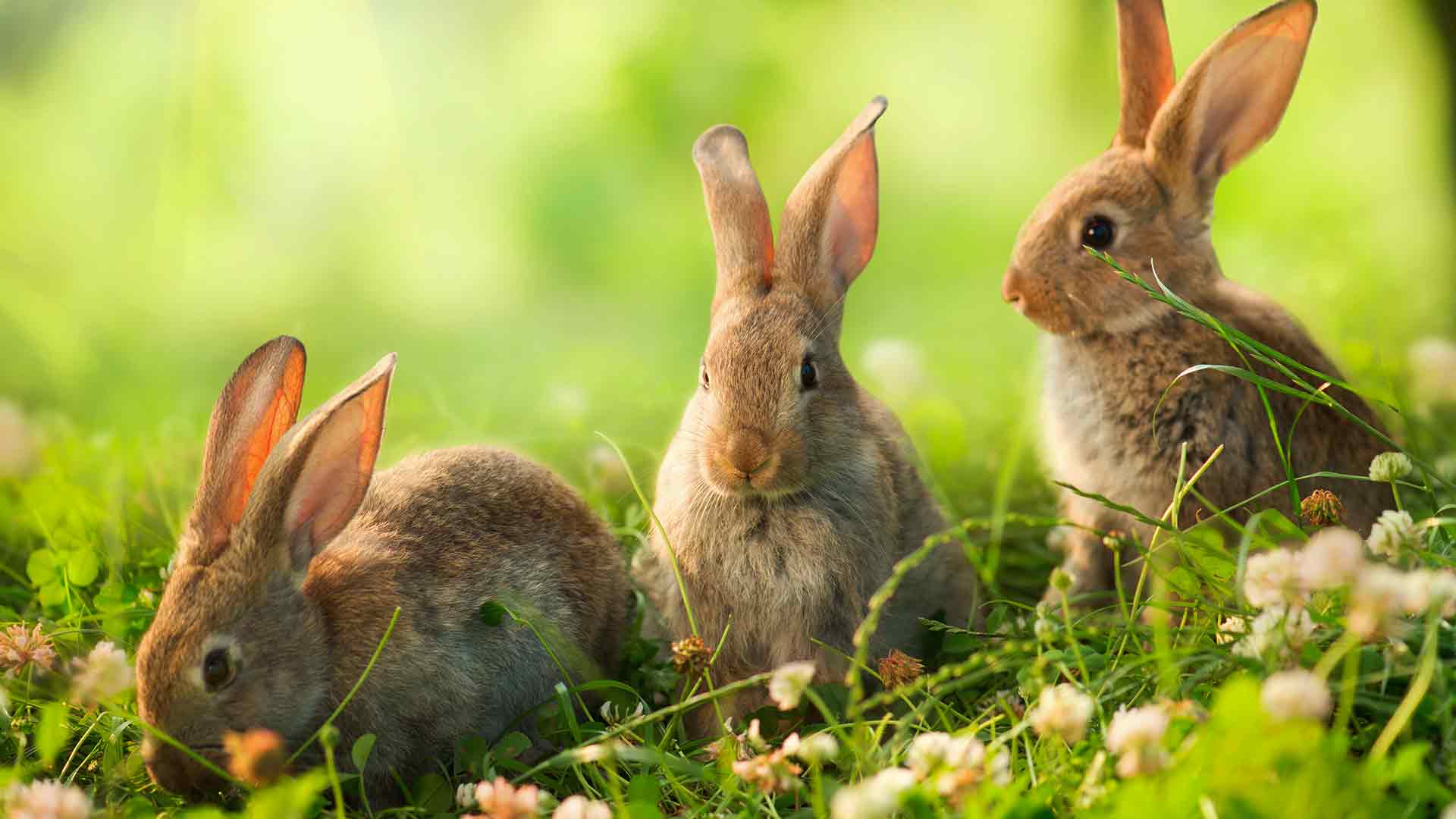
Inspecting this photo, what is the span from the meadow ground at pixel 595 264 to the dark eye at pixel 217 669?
29cm

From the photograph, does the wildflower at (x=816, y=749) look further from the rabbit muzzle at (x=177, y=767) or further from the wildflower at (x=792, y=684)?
the rabbit muzzle at (x=177, y=767)

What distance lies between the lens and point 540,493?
4.20 metres

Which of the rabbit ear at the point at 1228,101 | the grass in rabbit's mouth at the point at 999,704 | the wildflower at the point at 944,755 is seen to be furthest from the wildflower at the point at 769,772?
the rabbit ear at the point at 1228,101

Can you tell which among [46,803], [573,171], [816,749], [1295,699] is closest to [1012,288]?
[816,749]

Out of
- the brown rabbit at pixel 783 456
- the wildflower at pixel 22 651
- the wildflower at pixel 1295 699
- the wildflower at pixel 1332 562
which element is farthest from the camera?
the brown rabbit at pixel 783 456

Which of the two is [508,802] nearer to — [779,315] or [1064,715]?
[1064,715]

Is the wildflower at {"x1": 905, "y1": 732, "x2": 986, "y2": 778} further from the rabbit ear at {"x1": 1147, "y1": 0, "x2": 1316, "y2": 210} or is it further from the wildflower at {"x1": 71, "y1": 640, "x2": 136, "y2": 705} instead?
the rabbit ear at {"x1": 1147, "y1": 0, "x2": 1316, "y2": 210}

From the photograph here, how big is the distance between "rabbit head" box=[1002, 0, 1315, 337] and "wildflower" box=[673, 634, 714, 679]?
1.63m

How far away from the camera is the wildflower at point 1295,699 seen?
7.96ft

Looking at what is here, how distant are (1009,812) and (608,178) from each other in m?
6.29

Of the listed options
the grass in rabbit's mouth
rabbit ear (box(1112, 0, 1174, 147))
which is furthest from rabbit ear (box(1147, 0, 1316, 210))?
the grass in rabbit's mouth

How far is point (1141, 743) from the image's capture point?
8.34 ft

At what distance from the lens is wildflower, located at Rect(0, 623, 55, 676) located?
3.63 meters

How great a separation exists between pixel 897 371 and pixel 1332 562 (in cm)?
342
